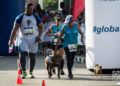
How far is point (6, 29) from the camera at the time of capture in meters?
22.7

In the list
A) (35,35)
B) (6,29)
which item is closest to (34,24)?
(35,35)

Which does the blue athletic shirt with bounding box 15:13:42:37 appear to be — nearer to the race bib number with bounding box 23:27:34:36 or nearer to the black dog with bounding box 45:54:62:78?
the race bib number with bounding box 23:27:34:36

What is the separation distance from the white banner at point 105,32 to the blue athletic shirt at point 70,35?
57cm

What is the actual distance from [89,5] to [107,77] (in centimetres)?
211

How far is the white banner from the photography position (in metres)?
15.4

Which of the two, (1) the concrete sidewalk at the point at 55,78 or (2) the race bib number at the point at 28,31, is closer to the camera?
(1) the concrete sidewalk at the point at 55,78

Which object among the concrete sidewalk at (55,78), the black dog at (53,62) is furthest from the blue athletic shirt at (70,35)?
the concrete sidewalk at (55,78)

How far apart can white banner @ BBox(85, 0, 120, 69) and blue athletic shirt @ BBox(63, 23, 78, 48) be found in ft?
1.86

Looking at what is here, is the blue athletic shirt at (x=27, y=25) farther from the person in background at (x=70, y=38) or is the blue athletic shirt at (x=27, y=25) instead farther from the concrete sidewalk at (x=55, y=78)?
the concrete sidewalk at (x=55, y=78)

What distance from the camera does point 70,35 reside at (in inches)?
601

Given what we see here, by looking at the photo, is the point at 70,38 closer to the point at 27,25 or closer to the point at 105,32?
the point at 105,32

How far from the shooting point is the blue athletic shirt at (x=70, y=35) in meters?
15.3

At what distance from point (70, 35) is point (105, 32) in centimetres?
100

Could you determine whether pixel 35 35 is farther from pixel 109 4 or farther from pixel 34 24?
pixel 109 4
